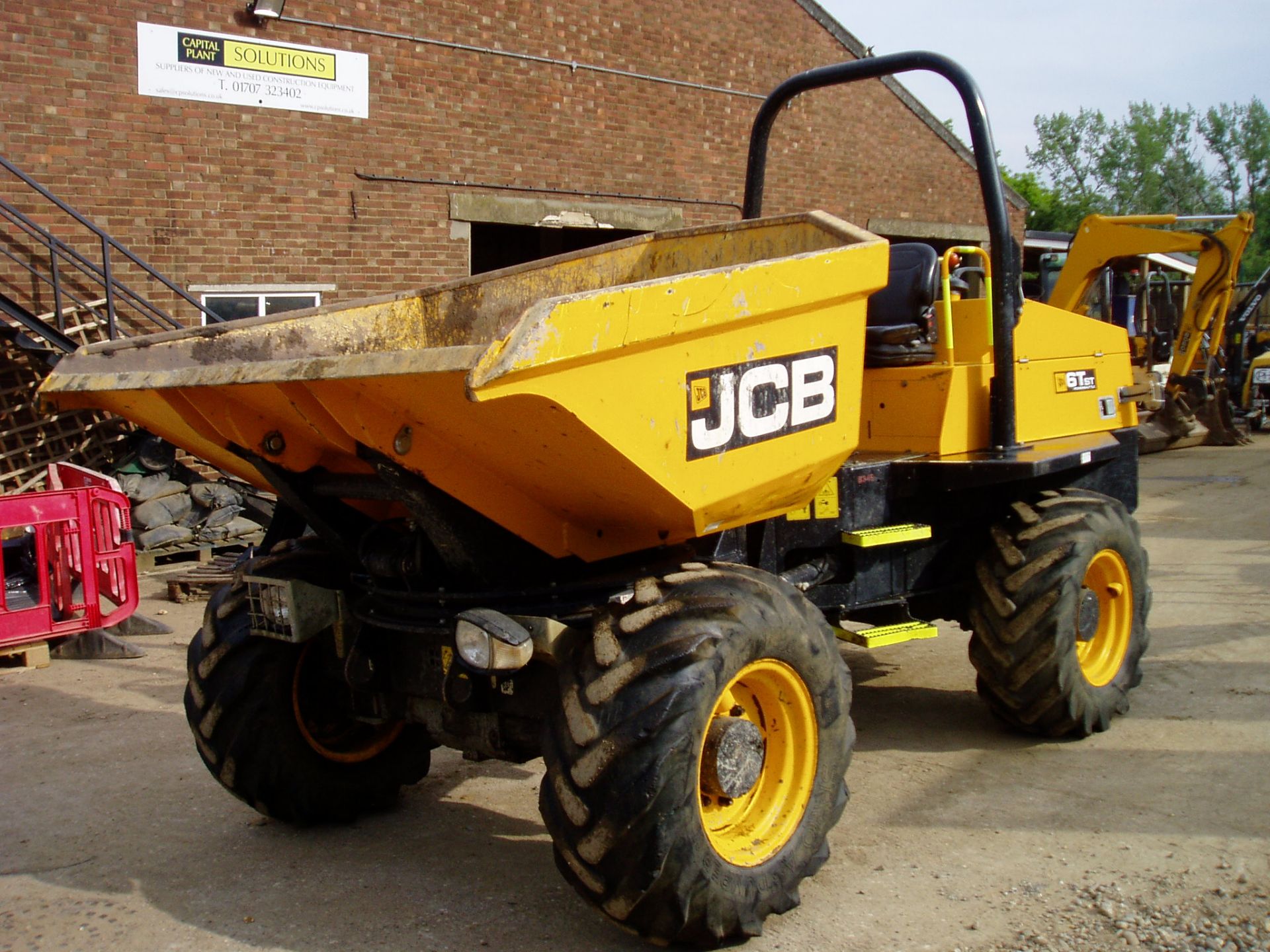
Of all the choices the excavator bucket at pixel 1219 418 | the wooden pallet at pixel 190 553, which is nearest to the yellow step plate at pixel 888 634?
the wooden pallet at pixel 190 553

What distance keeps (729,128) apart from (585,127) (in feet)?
7.18

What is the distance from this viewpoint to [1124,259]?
14531 mm

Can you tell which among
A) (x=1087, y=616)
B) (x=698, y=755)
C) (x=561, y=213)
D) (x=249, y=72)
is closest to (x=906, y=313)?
(x=1087, y=616)

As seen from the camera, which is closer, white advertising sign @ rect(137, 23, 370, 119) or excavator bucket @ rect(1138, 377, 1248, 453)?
white advertising sign @ rect(137, 23, 370, 119)

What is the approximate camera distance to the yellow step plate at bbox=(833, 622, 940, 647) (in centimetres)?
470

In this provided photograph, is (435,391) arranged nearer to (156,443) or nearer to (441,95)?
(156,443)

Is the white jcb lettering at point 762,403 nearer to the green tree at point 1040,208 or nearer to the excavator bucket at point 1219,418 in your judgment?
the excavator bucket at point 1219,418

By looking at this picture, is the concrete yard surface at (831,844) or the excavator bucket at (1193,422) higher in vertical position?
the excavator bucket at (1193,422)

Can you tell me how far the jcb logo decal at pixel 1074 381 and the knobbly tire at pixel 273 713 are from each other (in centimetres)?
332

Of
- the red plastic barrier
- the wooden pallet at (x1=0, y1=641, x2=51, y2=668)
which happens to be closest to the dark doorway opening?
the red plastic barrier

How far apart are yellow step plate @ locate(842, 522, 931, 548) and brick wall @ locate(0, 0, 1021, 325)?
8337 mm

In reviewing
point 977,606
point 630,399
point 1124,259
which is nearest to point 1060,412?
point 977,606

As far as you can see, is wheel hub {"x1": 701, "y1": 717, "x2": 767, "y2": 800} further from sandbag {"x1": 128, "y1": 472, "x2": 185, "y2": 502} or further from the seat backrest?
sandbag {"x1": 128, "y1": 472, "x2": 185, "y2": 502}

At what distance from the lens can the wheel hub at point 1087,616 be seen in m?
5.24
